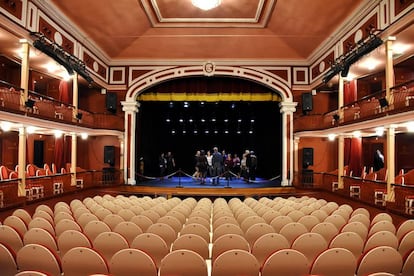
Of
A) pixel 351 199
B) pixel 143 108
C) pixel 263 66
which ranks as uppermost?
pixel 263 66

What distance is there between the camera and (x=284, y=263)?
3604 millimetres

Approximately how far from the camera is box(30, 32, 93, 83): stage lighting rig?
1067 centimetres

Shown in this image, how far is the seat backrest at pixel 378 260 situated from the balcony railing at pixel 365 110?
5922mm

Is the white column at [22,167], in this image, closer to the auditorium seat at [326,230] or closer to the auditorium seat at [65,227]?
the auditorium seat at [65,227]

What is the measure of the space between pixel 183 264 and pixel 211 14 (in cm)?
1240

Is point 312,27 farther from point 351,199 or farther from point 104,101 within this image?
point 104,101

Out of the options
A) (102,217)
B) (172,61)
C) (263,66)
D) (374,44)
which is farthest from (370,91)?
(102,217)

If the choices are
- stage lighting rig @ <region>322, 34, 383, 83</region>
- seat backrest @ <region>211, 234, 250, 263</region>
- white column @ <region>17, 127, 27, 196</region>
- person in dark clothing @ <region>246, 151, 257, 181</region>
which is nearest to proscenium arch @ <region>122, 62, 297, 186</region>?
person in dark clothing @ <region>246, 151, 257, 181</region>

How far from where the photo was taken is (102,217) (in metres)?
6.89

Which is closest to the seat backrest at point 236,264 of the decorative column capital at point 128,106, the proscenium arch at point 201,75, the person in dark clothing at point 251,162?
the person in dark clothing at point 251,162

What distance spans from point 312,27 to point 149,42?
708 centimetres

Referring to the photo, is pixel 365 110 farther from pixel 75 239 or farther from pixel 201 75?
pixel 75 239

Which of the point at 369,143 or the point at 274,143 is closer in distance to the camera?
the point at 369,143

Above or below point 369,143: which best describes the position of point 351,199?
below
